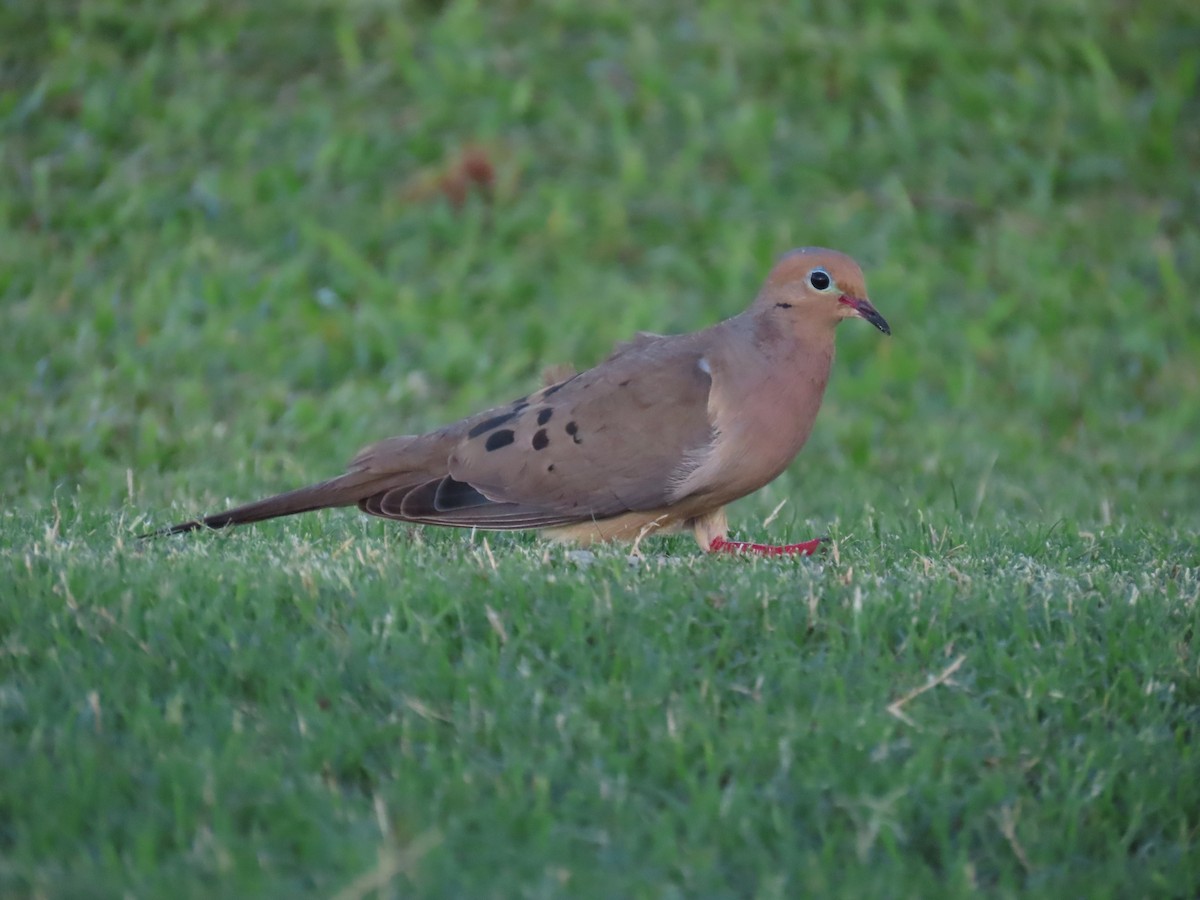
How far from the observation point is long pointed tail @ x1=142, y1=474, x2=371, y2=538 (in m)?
5.57

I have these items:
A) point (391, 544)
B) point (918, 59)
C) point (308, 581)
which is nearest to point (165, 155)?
point (918, 59)

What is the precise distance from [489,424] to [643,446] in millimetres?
649

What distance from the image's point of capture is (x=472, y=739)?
3.99m

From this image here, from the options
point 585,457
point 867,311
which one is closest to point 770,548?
point 585,457

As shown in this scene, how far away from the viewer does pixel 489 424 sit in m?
5.98

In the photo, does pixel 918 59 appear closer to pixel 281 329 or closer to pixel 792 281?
pixel 281 329

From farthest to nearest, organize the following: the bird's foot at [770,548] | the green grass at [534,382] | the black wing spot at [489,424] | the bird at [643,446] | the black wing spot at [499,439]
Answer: the black wing spot at [489,424] → the black wing spot at [499,439] → the bird at [643,446] → the bird's foot at [770,548] → the green grass at [534,382]

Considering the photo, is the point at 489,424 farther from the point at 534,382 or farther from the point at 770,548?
the point at 534,382

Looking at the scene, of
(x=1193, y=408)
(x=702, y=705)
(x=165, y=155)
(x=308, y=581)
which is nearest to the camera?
(x=702, y=705)

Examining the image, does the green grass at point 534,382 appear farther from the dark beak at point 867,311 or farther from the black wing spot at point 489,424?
the dark beak at point 867,311

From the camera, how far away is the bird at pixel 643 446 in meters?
5.64

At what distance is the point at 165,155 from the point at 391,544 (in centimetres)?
690

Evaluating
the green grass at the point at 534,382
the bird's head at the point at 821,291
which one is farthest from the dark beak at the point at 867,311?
the green grass at the point at 534,382

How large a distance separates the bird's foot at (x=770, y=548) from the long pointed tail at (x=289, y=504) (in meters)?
1.30
